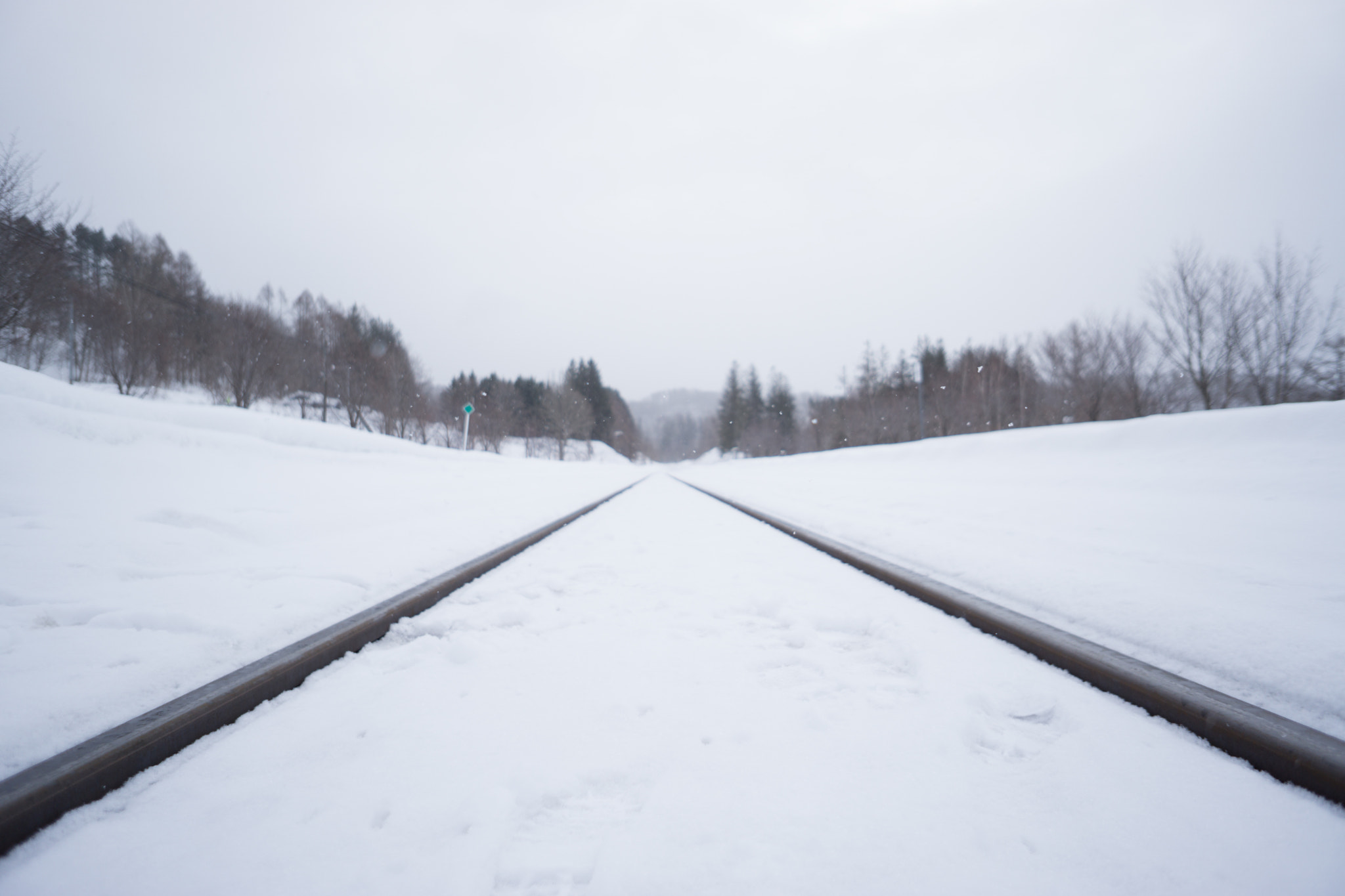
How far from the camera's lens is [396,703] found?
1.87 metres

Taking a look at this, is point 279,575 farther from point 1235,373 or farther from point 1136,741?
point 1235,373

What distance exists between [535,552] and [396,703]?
2.89 meters

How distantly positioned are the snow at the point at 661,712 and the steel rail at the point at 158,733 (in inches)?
2.3

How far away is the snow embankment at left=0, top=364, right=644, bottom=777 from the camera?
1.85 m

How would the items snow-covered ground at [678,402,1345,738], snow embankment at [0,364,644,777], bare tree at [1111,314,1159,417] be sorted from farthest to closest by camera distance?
bare tree at [1111,314,1159,417]
snow-covered ground at [678,402,1345,738]
snow embankment at [0,364,644,777]

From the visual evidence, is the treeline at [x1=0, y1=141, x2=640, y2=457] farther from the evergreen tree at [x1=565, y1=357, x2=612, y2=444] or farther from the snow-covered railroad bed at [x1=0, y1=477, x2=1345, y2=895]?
the evergreen tree at [x1=565, y1=357, x2=612, y2=444]

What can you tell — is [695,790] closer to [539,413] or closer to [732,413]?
[539,413]

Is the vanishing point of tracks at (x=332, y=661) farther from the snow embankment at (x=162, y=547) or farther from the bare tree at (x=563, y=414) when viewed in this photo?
the bare tree at (x=563, y=414)

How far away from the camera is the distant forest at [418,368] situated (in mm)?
15273

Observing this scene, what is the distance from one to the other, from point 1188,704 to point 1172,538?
357cm

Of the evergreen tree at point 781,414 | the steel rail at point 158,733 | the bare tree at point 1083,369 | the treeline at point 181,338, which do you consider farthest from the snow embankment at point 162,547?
the evergreen tree at point 781,414

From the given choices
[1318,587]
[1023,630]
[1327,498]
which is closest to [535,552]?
[1023,630]

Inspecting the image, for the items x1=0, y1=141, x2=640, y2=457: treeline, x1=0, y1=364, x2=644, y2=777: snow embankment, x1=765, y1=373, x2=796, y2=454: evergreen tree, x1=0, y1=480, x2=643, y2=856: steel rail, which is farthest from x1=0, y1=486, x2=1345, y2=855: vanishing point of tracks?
x1=765, y1=373, x2=796, y2=454: evergreen tree

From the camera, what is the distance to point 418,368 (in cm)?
3909
